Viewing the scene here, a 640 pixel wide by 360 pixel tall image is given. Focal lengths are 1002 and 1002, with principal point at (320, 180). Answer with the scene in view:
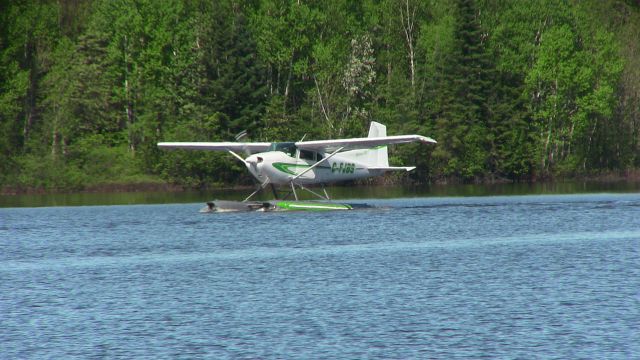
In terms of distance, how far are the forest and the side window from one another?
2053 cm

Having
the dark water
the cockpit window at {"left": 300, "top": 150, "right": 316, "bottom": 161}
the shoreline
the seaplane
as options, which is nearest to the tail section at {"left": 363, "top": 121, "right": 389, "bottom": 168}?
the seaplane

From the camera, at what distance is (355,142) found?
31625 millimetres

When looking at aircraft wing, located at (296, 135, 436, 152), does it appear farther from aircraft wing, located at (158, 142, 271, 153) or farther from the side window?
aircraft wing, located at (158, 142, 271, 153)

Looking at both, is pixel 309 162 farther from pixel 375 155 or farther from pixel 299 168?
pixel 375 155

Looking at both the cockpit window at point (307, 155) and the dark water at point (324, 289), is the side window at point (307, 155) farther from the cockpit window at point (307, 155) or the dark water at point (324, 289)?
the dark water at point (324, 289)

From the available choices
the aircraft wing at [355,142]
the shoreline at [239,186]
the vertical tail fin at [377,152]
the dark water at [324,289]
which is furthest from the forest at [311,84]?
the dark water at [324,289]

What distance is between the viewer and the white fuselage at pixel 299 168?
30203 mm

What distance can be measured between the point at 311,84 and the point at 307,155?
3023 centimetres

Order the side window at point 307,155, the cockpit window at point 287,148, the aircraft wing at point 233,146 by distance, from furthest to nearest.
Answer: the aircraft wing at point 233,146 < the side window at point 307,155 < the cockpit window at point 287,148

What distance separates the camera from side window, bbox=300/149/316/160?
3159 cm

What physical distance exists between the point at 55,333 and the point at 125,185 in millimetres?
40803

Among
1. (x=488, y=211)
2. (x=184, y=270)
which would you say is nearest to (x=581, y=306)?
(x=184, y=270)

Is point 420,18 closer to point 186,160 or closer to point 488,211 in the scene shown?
point 186,160

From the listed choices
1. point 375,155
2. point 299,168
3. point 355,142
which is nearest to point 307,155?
point 299,168
